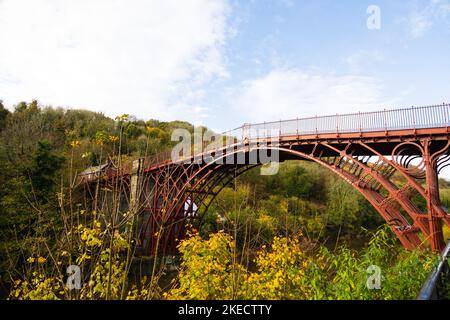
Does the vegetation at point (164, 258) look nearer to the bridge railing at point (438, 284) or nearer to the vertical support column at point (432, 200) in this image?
the bridge railing at point (438, 284)

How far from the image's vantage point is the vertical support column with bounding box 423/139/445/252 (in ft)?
25.2

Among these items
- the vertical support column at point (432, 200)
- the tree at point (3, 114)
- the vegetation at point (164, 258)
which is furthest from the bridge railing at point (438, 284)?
the tree at point (3, 114)

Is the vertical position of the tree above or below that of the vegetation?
above

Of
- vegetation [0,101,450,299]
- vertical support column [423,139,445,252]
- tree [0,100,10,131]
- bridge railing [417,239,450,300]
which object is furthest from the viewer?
tree [0,100,10,131]

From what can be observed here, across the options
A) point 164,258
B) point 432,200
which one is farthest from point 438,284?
point 164,258

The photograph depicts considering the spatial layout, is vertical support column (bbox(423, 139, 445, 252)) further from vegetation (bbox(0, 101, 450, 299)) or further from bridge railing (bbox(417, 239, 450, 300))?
bridge railing (bbox(417, 239, 450, 300))

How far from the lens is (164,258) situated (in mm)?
13484

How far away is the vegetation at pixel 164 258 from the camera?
3393 millimetres

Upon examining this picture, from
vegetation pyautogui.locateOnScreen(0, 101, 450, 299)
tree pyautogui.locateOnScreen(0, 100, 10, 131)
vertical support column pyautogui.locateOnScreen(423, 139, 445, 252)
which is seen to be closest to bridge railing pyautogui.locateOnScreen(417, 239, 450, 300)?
vegetation pyautogui.locateOnScreen(0, 101, 450, 299)

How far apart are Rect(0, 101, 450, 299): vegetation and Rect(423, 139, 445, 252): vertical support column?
2.28 metres
